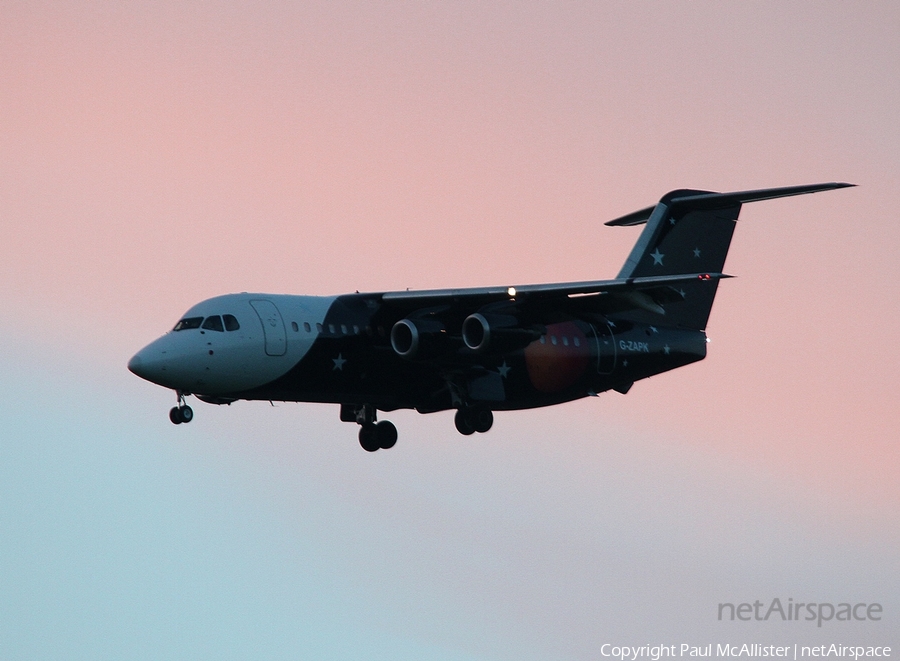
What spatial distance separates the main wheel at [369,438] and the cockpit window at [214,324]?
4.41 meters

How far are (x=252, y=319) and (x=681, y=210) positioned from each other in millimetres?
10356

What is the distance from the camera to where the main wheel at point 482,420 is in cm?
2978

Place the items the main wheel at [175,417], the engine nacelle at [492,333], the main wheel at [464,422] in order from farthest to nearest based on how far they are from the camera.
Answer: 1. the main wheel at [464,422]
2. the engine nacelle at [492,333]
3. the main wheel at [175,417]

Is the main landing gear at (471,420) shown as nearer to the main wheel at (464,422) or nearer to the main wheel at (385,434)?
the main wheel at (464,422)

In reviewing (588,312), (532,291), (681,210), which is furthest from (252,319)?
(681,210)

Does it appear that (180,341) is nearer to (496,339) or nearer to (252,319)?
(252,319)

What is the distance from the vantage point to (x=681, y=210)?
3272cm

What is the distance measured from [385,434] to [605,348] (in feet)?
16.0

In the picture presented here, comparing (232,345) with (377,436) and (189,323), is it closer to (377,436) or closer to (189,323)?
(189,323)

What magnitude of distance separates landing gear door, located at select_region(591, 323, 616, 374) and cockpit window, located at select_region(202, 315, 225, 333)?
26.4ft

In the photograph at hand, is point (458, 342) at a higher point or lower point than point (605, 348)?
higher

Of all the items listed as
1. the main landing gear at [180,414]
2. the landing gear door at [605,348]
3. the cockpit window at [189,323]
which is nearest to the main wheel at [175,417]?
the main landing gear at [180,414]

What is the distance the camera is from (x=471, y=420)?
97.6 feet

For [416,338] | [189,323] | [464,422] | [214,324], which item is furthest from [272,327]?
[464,422]
